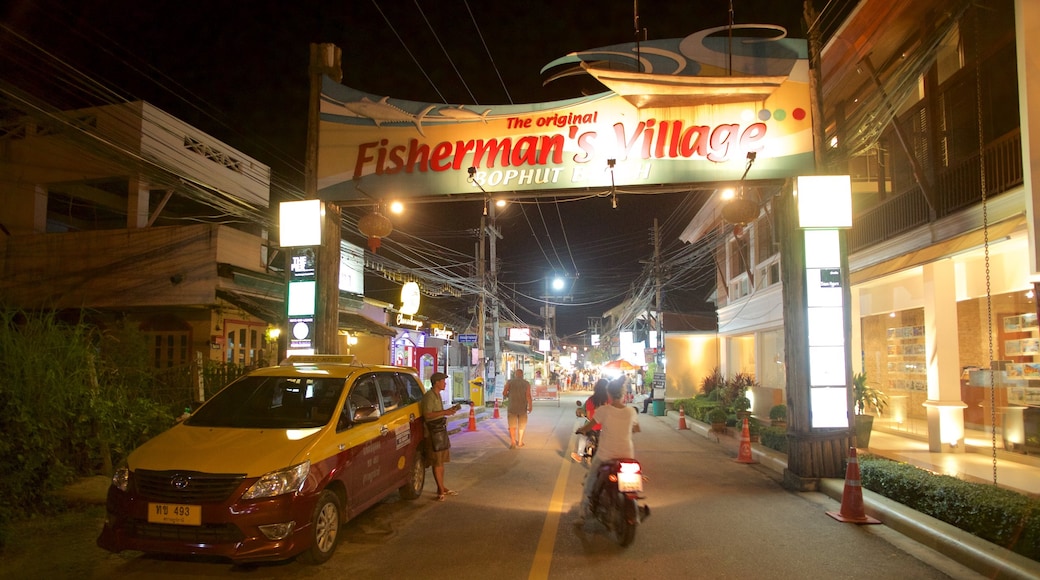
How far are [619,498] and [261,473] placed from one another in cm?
353

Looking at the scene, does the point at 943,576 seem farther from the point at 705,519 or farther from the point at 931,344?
the point at 931,344

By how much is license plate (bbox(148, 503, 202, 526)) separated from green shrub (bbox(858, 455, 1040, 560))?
7268mm

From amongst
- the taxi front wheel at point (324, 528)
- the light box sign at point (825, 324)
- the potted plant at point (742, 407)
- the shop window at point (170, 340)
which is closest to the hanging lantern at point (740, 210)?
the light box sign at point (825, 324)

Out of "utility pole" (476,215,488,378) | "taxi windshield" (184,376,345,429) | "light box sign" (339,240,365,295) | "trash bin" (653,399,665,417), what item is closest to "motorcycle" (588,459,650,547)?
"taxi windshield" (184,376,345,429)

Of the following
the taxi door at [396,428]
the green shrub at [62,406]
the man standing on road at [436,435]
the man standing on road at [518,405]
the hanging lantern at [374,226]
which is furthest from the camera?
the man standing on road at [518,405]

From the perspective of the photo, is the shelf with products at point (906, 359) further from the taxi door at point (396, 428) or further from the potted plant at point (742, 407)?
the taxi door at point (396, 428)

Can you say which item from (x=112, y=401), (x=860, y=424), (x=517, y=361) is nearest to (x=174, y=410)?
(x=112, y=401)

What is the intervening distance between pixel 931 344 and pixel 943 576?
24.3ft

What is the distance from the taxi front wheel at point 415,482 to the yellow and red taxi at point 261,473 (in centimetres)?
99

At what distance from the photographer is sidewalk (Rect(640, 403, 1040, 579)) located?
560 centimetres

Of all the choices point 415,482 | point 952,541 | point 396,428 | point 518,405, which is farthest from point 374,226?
point 952,541

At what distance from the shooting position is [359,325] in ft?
67.9

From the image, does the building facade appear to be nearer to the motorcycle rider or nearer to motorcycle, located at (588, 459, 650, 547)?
the motorcycle rider

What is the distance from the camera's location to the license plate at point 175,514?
5281 millimetres
